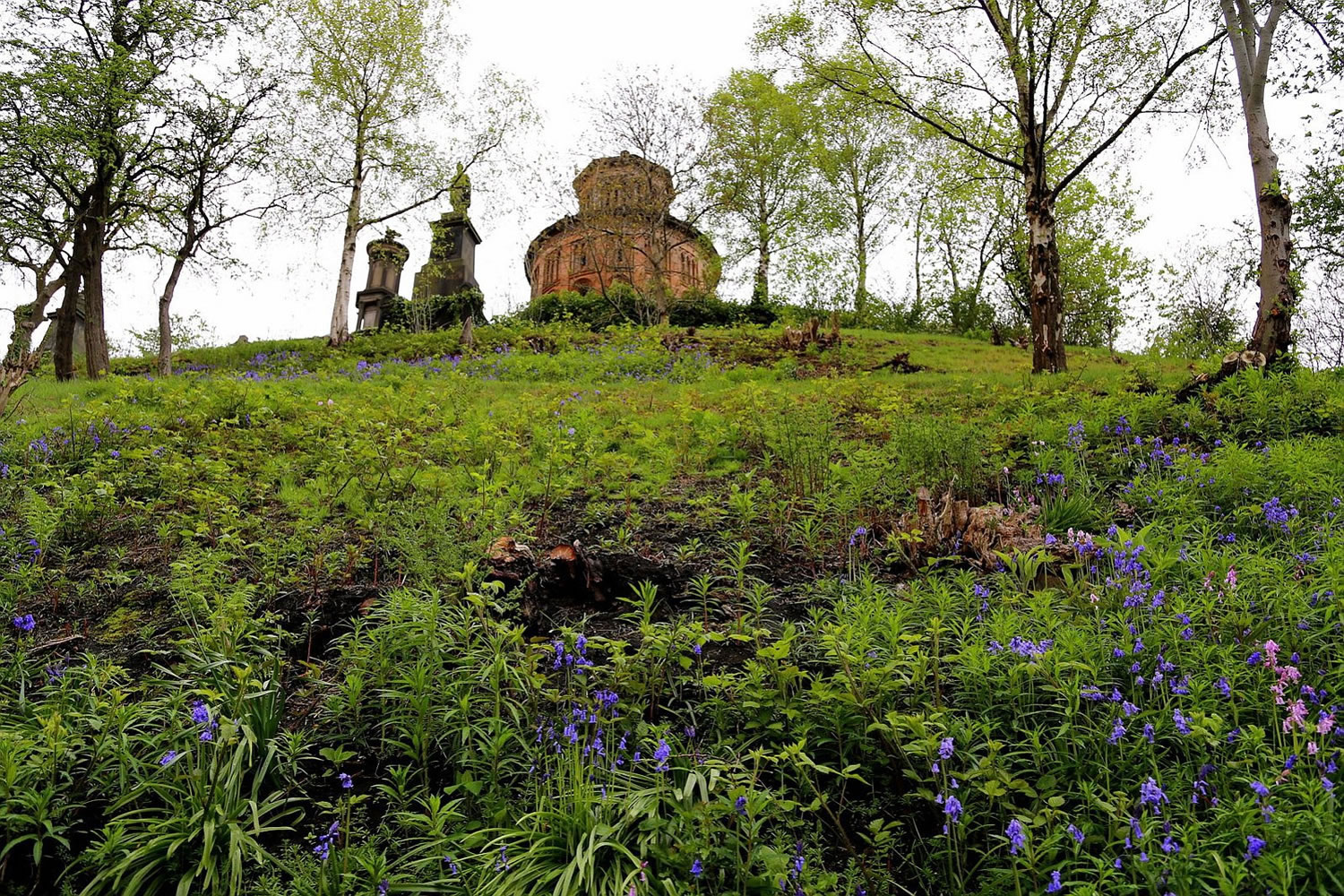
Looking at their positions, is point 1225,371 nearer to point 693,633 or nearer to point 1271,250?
point 1271,250

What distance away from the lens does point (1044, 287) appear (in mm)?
11984

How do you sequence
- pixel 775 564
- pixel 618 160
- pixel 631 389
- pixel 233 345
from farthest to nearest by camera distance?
pixel 618 160 → pixel 233 345 → pixel 631 389 → pixel 775 564

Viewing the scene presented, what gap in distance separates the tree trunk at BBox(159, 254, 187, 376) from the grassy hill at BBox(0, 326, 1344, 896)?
11.0m

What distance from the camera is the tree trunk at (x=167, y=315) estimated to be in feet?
51.5

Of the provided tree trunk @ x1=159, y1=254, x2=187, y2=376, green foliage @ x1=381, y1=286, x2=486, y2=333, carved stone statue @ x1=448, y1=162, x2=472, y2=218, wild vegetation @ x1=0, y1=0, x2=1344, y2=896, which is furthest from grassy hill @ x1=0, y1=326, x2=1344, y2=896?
green foliage @ x1=381, y1=286, x2=486, y2=333

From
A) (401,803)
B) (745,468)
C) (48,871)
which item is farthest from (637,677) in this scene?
(745,468)

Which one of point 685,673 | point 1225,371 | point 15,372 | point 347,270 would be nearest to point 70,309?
point 347,270

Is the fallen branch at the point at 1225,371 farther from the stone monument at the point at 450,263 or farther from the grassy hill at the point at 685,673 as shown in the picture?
the stone monument at the point at 450,263

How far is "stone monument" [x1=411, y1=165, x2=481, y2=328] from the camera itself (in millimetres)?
24906

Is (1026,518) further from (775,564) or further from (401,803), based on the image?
(401,803)

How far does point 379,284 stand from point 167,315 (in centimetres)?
1110

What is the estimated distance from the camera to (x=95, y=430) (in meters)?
6.79


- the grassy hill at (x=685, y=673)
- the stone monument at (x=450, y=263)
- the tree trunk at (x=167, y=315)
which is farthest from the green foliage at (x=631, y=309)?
the grassy hill at (x=685, y=673)

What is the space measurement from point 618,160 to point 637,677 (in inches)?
932
